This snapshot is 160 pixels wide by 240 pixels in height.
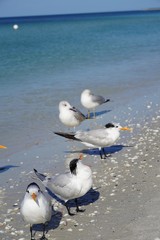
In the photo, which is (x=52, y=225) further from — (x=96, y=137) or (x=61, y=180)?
(x=96, y=137)

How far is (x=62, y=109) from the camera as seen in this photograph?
11.6m

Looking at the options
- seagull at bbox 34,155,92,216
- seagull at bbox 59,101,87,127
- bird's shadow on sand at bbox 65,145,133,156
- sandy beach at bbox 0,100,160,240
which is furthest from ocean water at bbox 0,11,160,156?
seagull at bbox 34,155,92,216

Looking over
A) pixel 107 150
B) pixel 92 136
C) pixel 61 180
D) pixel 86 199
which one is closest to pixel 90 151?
pixel 107 150

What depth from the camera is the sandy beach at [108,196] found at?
6512mm

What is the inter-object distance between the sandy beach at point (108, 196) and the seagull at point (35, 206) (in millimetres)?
387

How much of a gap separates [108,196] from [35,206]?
1.79m

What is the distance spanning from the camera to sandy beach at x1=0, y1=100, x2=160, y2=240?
6.51 metres

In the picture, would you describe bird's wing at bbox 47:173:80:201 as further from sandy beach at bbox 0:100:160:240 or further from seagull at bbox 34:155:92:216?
sandy beach at bbox 0:100:160:240

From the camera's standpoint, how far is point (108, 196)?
25.2ft

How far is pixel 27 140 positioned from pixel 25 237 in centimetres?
495

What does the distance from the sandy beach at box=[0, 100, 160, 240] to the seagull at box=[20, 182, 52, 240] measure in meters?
0.39

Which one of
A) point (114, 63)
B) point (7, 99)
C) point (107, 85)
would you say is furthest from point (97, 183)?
point (114, 63)

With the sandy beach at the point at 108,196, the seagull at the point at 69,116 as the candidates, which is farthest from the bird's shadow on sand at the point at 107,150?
the seagull at the point at 69,116

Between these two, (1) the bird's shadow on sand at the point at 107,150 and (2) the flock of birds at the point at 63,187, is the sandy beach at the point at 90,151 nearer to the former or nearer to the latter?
(1) the bird's shadow on sand at the point at 107,150
